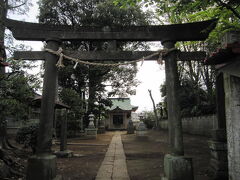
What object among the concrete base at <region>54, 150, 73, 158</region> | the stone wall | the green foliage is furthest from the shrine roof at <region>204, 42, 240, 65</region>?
the stone wall

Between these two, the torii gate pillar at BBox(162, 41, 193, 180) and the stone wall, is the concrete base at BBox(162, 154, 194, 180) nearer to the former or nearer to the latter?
the torii gate pillar at BBox(162, 41, 193, 180)

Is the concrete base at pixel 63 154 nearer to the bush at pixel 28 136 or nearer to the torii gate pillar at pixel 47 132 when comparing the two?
the bush at pixel 28 136

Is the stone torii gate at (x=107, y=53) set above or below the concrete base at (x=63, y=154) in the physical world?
above

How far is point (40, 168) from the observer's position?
14.1 feet

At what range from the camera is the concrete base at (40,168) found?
4.29 meters

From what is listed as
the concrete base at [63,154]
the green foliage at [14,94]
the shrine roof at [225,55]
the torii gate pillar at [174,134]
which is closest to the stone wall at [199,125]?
the concrete base at [63,154]

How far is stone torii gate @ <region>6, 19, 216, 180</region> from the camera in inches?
180

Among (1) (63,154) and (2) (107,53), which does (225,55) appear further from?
(1) (63,154)

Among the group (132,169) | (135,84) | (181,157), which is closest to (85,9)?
(135,84)

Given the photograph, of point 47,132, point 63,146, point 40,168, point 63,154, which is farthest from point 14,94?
point 63,146

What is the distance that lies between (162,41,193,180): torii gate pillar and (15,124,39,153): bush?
5.86m

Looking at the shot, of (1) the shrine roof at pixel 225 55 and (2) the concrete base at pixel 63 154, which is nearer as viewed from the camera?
(1) the shrine roof at pixel 225 55

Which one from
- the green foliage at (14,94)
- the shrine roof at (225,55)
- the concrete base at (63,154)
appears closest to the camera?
the shrine roof at (225,55)

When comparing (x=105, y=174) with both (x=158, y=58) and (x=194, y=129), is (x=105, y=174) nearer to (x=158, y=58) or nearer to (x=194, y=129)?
(x=158, y=58)
